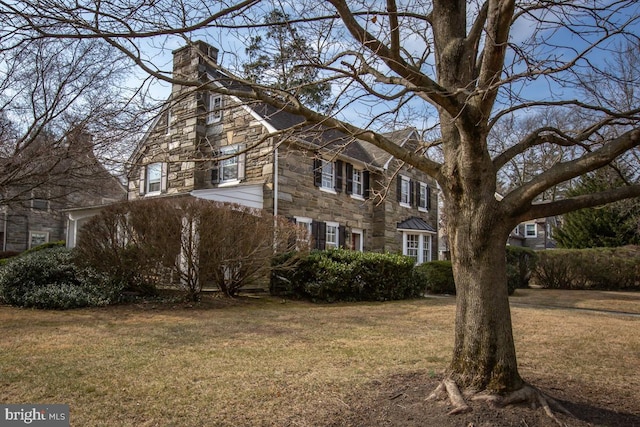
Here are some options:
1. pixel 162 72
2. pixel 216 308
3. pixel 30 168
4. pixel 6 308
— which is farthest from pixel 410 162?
pixel 30 168

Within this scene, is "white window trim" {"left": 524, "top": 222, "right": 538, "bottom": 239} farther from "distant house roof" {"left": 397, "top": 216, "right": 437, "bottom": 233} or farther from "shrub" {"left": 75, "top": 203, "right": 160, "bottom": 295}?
"shrub" {"left": 75, "top": 203, "right": 160, "bottom": 295}

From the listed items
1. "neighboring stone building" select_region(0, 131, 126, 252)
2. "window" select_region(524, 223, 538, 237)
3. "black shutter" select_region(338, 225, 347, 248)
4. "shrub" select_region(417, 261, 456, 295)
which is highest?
"window" select_region(524, 223, 538, 237)

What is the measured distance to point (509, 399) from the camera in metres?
3.43

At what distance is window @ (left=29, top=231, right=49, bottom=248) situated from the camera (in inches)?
984

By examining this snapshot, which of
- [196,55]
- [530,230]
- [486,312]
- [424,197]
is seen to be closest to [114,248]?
[196,55]

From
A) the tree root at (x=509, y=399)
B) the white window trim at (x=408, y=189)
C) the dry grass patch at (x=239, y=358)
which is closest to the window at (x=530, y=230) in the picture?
the white window trim at (x=408, y=189)

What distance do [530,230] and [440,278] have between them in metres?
32.9

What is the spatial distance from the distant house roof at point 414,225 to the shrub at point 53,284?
43.6 feet

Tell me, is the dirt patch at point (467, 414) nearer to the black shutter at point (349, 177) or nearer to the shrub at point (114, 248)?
the shrub at point (114, 248)

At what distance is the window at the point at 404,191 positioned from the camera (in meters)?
20.8

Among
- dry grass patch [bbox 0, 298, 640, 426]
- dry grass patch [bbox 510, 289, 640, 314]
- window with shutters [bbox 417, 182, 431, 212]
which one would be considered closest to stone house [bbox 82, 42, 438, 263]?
window with shutters [bbox 417, 182, 431, 212]

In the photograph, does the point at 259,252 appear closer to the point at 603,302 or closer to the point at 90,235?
the point at 90,235

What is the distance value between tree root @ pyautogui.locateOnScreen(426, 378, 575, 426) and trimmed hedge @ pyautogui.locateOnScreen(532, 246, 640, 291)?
16.0 meters

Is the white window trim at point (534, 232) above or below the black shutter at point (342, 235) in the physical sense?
above
